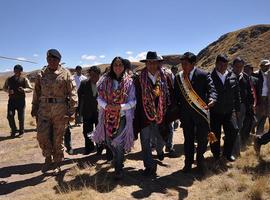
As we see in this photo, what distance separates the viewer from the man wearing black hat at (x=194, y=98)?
6.96 meters

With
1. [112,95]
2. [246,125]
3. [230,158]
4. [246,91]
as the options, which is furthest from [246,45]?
[112,95]

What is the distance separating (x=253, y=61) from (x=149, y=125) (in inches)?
1599

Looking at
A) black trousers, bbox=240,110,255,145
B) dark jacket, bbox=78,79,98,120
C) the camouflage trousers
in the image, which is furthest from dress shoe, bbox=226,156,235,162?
the camouflage trousers

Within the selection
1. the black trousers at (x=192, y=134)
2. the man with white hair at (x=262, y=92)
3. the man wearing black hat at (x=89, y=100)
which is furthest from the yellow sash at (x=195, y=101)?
the man wearing black hat at (x=89, y=100)

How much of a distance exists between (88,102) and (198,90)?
3.04 m

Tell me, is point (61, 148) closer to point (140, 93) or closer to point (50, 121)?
point (50, 121)

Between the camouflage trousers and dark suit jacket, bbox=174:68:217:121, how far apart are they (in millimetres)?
2157

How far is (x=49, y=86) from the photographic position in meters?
7.25

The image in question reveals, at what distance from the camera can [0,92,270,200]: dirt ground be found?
6.16 meters

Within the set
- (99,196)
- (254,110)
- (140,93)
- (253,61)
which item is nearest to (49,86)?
(140,93)

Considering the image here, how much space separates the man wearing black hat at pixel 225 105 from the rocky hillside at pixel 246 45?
38.1m

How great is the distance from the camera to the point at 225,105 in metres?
7.64

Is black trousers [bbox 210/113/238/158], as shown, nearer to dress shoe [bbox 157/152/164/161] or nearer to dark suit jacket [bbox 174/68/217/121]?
dark suit jacket [bbox 174/68/217/121]

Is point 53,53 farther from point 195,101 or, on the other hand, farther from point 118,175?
point 195,101
